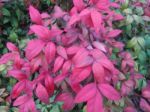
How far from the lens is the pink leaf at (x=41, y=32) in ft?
4.10

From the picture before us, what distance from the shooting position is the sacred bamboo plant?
116 centimetres

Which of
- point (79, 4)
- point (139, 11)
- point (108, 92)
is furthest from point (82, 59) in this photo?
point (139, 11)

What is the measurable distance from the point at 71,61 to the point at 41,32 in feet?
0.56

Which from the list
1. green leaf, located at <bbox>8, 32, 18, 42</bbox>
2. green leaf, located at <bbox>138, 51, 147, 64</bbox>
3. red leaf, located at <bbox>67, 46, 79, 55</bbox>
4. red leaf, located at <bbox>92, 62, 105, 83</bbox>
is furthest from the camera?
green leaf, located at <bbox>8, 32, 18, 42</bbox>

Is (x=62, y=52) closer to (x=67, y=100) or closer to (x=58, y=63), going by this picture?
(x=58, y=63)

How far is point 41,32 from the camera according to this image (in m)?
1.26

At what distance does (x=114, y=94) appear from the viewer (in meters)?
1.18

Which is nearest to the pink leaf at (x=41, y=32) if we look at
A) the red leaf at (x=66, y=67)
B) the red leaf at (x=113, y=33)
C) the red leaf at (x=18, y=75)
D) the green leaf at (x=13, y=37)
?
the red leaf at (x=66, y=67)

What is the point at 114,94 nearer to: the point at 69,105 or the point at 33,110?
the point at 69,105

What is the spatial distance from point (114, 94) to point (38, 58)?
344mm

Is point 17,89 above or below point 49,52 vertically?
below

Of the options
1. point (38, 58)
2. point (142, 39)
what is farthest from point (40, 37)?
point (142, 39)

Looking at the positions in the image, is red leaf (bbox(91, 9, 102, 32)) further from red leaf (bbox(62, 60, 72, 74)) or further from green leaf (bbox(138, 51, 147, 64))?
green leaf (bbox(138, 51, 147, 64))

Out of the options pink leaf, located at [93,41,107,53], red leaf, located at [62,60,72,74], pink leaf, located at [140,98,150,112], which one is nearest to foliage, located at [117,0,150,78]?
pink leaf, located at [140,98,150,112]
